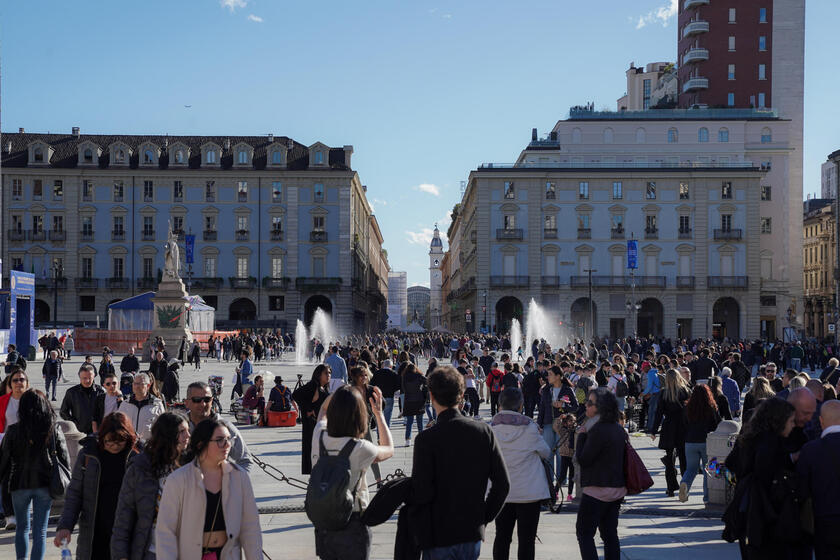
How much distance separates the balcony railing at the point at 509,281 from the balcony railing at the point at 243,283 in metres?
19.5

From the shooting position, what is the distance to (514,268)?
229 ft

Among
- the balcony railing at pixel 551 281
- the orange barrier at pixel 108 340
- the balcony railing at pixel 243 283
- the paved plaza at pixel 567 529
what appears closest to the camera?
the paved plaza at pixel 567 529

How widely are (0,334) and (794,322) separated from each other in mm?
59938

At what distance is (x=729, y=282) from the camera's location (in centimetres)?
6962

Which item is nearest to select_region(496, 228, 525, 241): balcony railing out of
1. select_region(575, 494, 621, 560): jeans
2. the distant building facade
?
the distant building facade

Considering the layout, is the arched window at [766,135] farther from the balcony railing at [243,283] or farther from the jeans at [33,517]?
the jeans at [33,517]

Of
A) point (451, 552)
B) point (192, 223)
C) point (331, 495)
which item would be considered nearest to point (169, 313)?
point (192, 223)

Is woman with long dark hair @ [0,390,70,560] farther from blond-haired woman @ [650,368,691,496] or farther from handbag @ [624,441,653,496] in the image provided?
blond-haired woman @ [650,368,691,496]

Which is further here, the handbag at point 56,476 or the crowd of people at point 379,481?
the handbag at point 56,476

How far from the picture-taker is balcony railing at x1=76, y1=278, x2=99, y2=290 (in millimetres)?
70438

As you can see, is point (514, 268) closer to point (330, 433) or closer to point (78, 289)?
point (78, 289)

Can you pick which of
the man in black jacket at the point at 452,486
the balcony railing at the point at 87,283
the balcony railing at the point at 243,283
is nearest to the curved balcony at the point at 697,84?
the balcony railing at the point at 243,283

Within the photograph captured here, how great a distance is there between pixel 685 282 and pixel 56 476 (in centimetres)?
6718

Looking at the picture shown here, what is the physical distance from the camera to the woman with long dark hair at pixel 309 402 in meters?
10.8
